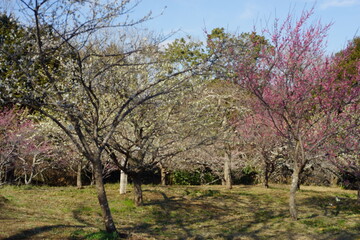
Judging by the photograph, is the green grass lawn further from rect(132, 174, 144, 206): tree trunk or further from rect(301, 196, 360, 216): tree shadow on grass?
rect(132, 174, 144, 206): tree trunk

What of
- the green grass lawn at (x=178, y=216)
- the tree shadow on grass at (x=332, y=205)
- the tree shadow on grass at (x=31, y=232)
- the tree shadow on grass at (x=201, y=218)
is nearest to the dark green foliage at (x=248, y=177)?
the green grass lawn at (x=178, y=216)

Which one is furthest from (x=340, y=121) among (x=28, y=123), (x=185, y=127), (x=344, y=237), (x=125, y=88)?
(x=28, y=123)

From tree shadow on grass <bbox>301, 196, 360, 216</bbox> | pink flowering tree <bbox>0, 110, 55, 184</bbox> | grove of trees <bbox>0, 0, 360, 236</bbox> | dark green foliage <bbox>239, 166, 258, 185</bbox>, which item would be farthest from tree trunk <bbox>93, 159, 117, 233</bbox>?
dark green foliage <bbox>239, 166, 258, 185</bbox>


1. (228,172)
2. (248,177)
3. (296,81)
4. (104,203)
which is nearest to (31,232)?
(104,203)

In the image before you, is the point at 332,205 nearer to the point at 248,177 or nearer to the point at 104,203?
the point at 248,177

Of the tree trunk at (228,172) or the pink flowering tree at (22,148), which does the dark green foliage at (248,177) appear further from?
the pink flowering tree at (22,148)

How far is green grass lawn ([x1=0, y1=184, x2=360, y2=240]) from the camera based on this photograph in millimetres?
9273

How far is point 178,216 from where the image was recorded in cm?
1252

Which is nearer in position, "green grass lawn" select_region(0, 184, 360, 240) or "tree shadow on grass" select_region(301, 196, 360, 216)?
"green grass lawn" select_region(0, 184, 360, 240)

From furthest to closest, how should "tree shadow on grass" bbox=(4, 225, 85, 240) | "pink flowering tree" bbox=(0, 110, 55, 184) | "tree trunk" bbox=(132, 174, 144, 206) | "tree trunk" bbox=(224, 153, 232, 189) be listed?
"tree trunk" bbox=(224, 153, 232, 189) < "pink flowering tree" bbox=(0, 110, 55, 184) < "tree trunk" bbox=(132, 174, 144, 206) < "tree shadow on grass" bbox=(4, 225, 85, 240)

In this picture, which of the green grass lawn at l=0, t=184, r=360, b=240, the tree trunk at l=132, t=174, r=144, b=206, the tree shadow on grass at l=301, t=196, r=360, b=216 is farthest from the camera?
the tree shadow on grass at l=301, t=196, r=360, b=216

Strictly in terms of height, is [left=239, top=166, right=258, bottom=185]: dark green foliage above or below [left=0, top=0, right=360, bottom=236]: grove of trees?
below

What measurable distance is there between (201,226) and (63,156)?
8.91m

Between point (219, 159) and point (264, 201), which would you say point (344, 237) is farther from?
point (219, 159)
